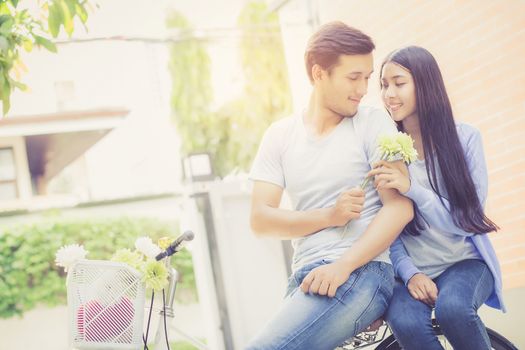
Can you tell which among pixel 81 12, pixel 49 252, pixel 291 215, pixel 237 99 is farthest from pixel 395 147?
pixel 237 99

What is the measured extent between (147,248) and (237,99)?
57.2ft

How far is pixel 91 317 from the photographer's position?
2836mm

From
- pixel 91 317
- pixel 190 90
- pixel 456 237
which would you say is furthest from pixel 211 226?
pixel 190 90

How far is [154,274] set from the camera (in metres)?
3.00

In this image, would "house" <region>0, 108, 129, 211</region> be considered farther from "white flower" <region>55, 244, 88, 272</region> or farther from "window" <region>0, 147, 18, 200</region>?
"white flower" <region>55, 244, 88, 272</region>

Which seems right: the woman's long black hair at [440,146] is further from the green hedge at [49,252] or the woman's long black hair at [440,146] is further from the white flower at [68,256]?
the green hedge at [49,252]

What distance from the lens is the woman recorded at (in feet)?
7.72

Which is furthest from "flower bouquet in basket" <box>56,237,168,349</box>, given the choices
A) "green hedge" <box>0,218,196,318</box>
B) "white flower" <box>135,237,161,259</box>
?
"green hedge" <box>0,218,196,318</box>

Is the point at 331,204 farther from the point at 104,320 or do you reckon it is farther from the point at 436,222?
the point at 104,320

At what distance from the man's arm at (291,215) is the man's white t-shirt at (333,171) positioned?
0.05m

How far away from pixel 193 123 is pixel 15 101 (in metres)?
4.60

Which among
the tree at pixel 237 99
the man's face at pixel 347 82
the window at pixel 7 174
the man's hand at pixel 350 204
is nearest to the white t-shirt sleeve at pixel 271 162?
the man's face at pixel 347 82

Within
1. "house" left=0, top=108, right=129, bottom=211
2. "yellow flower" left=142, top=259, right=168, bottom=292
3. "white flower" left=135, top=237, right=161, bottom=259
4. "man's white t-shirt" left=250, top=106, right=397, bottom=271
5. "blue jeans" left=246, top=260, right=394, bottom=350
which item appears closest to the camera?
"blue jeans" left=246, top=260, right=394, bottom=350

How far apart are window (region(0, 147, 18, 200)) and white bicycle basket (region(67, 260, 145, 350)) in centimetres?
1621
